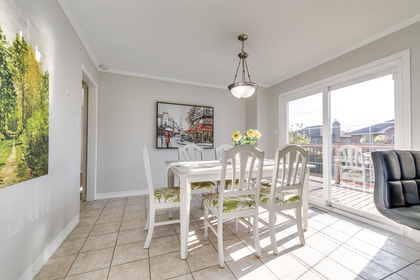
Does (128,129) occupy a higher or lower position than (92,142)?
higher

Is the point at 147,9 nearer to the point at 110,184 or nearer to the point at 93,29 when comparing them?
the point at 93,29

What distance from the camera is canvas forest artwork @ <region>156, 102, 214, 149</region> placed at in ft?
12.0

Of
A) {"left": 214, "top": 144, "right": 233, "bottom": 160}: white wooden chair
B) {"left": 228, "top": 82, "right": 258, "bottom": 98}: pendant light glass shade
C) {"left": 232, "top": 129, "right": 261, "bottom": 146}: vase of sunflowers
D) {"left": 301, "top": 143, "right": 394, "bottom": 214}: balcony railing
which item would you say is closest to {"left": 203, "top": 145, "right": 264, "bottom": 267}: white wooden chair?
{"left": 232, "top": 129, "right": 261, "bottom": 146}: vase of sunflowers

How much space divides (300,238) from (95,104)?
3.64 m

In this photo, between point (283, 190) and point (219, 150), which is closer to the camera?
point (283, 190)

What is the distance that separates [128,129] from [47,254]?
2.25 m

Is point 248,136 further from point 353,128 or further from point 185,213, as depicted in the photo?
point 353,128

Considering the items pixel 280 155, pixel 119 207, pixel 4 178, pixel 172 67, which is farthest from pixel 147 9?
pixel 119 207

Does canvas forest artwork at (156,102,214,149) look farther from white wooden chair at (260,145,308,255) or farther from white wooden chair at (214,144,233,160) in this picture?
white wooden chair at (260,145,308,255)

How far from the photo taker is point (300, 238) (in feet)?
5.95

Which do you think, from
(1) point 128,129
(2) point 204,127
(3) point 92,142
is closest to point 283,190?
(2) point 204,127

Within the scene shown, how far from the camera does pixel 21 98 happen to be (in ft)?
3.98

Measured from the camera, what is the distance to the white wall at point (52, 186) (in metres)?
1.15

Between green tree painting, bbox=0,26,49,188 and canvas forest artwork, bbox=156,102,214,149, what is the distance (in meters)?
2.18
